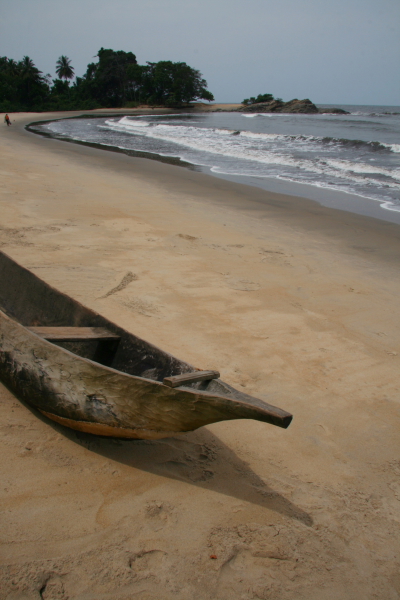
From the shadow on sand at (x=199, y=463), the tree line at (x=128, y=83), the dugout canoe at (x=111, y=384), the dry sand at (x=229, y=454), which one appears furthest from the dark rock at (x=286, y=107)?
the shadow on sand at (x=199, y=463)

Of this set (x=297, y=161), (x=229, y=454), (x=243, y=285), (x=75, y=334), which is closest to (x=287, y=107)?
(x=297, y=161)

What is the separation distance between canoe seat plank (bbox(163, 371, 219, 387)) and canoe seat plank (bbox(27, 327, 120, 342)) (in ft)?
3.61

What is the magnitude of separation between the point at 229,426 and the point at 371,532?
1.07 m

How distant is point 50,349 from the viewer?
9.12 feet

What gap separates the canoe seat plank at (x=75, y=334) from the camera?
3.22 metres

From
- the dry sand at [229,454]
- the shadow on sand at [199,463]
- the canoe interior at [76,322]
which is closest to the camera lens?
the dry sand at [229,454]

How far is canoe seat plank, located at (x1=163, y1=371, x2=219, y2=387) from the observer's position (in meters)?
2.28

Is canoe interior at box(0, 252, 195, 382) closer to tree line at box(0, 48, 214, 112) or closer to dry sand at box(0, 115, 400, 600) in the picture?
dry sand at box(0, 115, 400, 600)

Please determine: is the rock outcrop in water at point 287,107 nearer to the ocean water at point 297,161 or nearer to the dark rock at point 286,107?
the dark rock at point 286,107

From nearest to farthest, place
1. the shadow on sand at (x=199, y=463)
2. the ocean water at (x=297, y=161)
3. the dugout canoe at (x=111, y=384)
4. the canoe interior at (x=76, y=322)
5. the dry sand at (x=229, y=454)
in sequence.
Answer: the dry sand at (x=229, y=454), the dugout canoe at (x=111, y=384), the shadow on sand at (x=199, y=463), the canoe interior at (x=76, y=322), the ocean water at (x=297, y=161)

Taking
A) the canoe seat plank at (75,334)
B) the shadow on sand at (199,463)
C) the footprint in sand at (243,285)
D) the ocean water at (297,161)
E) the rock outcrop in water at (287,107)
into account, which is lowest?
the shadow on sand at (199,463)

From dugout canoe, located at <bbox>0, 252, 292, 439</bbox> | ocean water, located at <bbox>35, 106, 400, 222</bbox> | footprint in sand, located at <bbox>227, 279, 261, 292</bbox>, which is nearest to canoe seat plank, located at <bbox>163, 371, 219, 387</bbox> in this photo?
dugout canoe, located at <bbox>0, 252, 292, 439</bbox>

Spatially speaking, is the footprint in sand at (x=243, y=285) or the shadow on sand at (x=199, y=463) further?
the footprint in sand at (x=243, y=285)

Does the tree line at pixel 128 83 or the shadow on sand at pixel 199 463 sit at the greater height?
the tree line at pixel 128 83
